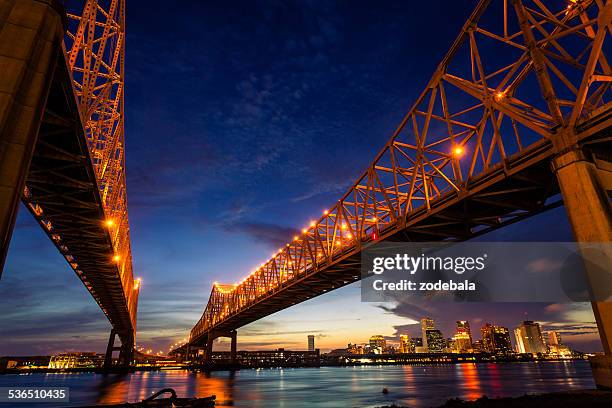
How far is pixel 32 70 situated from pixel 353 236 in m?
35.1

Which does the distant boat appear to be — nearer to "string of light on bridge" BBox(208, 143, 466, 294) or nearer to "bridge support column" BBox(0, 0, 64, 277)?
"bridge support column" BBox(0, 0, 64, 277)

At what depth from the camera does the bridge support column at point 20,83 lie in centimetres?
1096

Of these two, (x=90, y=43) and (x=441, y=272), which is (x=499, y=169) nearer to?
(x=441, y=272)

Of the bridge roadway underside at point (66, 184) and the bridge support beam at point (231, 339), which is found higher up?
the bridge roadway underside at point (66, 184)

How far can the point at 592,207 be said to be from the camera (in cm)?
1347

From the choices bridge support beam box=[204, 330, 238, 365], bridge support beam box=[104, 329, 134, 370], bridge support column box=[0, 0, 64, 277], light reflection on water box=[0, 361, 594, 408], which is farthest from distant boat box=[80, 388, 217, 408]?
bridge support beam box=[104, 329, 134, 370]

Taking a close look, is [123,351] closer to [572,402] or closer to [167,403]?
[167,403]

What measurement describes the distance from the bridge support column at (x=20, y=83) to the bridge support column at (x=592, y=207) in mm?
19348

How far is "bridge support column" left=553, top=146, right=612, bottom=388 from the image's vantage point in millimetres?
12359

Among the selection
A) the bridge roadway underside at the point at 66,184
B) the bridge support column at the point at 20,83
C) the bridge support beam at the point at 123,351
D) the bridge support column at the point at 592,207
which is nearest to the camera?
the bridge support column at the point at 20,83

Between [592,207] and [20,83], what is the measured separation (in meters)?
20.0

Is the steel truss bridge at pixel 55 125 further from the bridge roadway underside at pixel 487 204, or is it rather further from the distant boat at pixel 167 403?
the bridge roadway underside at pixel 487 204

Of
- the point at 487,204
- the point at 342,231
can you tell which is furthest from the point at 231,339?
the point at 487,204

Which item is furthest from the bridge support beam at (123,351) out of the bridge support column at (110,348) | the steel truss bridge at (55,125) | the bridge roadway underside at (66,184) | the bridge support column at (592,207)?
the bridge support column at (592,207)
